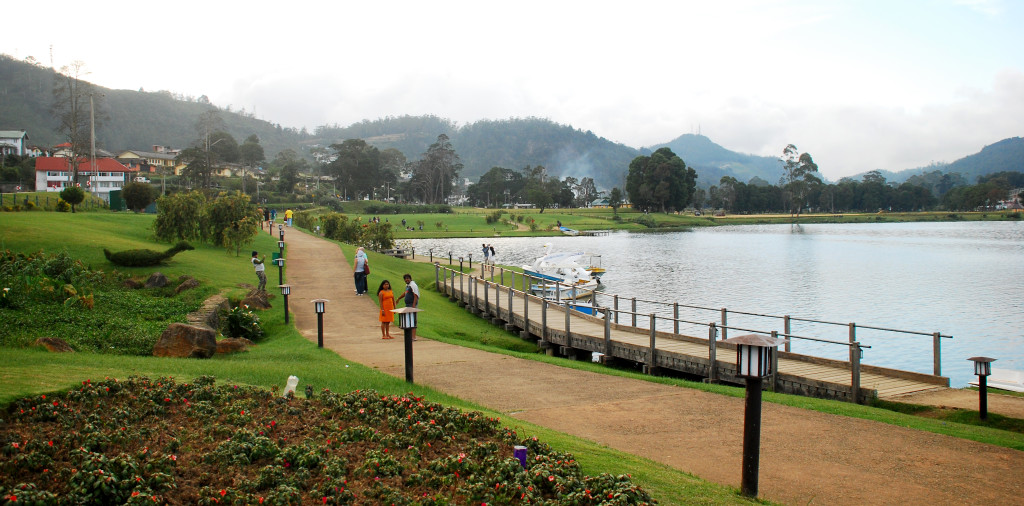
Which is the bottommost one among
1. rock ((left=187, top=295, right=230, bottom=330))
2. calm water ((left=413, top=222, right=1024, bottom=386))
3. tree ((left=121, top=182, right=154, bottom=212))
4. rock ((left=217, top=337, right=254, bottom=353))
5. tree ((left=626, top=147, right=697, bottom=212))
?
calm water ((left=413, top=222, right=1024, bottom=386))

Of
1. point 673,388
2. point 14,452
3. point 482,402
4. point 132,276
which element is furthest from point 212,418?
point 132,276

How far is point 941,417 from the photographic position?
11.6 meters

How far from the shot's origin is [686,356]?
53.4 feet

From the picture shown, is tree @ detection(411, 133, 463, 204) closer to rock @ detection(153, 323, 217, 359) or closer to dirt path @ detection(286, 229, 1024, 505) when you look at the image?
rock @ detection(153, 323, 217, 359)

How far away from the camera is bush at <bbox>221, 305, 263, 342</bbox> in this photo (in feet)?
56.6

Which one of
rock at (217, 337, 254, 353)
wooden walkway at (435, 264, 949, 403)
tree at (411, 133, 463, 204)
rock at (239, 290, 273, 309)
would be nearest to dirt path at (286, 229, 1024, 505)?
wooden walkway at (435, 264, 949, 403)

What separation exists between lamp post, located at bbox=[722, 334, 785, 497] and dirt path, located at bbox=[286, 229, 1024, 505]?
1.49 feet

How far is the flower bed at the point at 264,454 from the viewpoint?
20.1 feet

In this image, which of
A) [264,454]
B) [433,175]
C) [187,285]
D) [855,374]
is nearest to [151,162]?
[433,175]

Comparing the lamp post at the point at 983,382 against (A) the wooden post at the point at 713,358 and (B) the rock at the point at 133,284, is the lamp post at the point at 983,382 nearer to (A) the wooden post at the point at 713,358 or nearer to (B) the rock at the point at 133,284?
(A) the wooden post at the point at 713,358

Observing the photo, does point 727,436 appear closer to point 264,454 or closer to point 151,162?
point 264,454

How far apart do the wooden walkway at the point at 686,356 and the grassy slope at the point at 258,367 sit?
1475 millimetres

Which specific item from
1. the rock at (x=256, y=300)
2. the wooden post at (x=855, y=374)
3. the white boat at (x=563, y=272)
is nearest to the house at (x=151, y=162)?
the white boat at (x=563, y=272)

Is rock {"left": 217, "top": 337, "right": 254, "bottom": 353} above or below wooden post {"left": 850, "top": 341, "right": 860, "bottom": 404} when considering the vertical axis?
above
